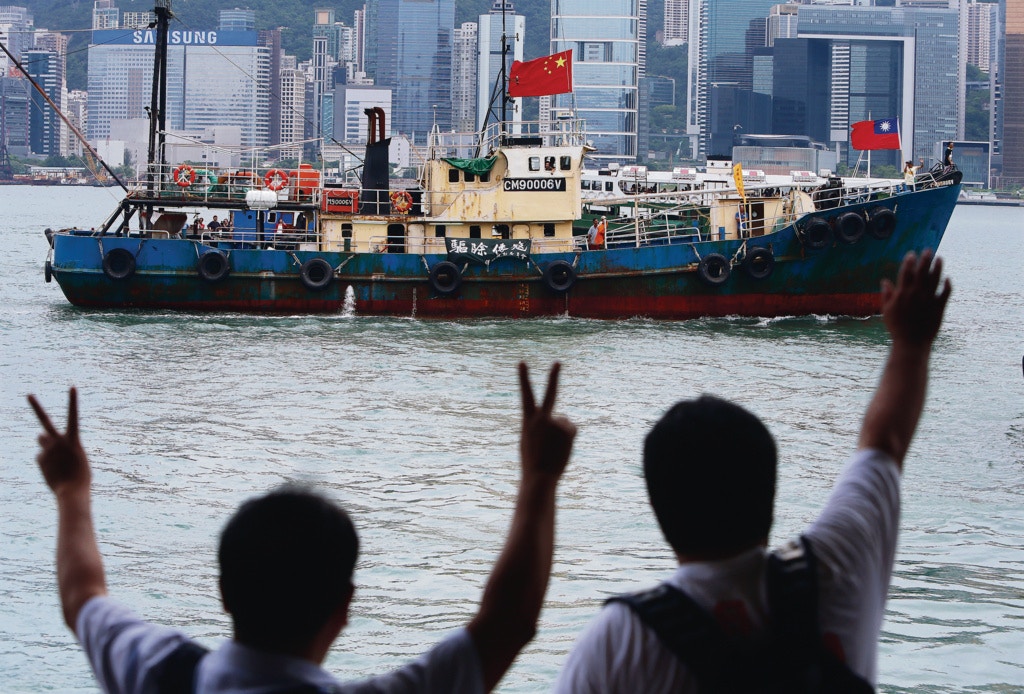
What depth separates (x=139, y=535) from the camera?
1057 centimetres

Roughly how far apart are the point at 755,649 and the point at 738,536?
25 centimetres

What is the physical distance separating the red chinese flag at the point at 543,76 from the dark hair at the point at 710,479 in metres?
26.5

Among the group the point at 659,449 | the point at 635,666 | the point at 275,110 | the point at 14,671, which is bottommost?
the point at 14,671

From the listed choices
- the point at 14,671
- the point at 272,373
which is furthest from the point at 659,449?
the point at 272,373

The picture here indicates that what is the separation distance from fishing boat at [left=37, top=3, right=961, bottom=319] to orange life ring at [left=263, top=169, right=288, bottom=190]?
2.67ft

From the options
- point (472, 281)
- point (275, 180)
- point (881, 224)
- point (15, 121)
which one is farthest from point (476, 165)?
point (15, 121)

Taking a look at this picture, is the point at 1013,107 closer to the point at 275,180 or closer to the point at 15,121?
the point at 15,121

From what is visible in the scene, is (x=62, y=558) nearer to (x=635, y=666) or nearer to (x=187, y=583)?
(x=635, y=666)

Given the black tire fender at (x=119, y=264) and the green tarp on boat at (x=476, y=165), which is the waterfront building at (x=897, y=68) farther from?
the black tire fender at (x=119, y=264)

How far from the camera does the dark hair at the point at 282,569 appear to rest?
2670 millimetres

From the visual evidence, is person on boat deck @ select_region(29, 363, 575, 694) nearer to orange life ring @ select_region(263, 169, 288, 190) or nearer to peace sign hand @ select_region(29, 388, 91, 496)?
peace sign hand @ select_region(29, 388, 91, 496)

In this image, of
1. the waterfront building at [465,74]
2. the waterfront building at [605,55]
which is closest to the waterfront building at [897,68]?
the waterfront building at [605,55]

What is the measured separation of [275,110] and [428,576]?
16416 cm

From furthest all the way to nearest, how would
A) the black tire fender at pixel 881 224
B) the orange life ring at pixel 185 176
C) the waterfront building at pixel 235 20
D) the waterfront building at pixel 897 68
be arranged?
the waterfront building at pixel 235 20, the waterfront building at pixel 897 68, the orange life ring at pixel 185 176, the black tire fender at pixel 881 224
